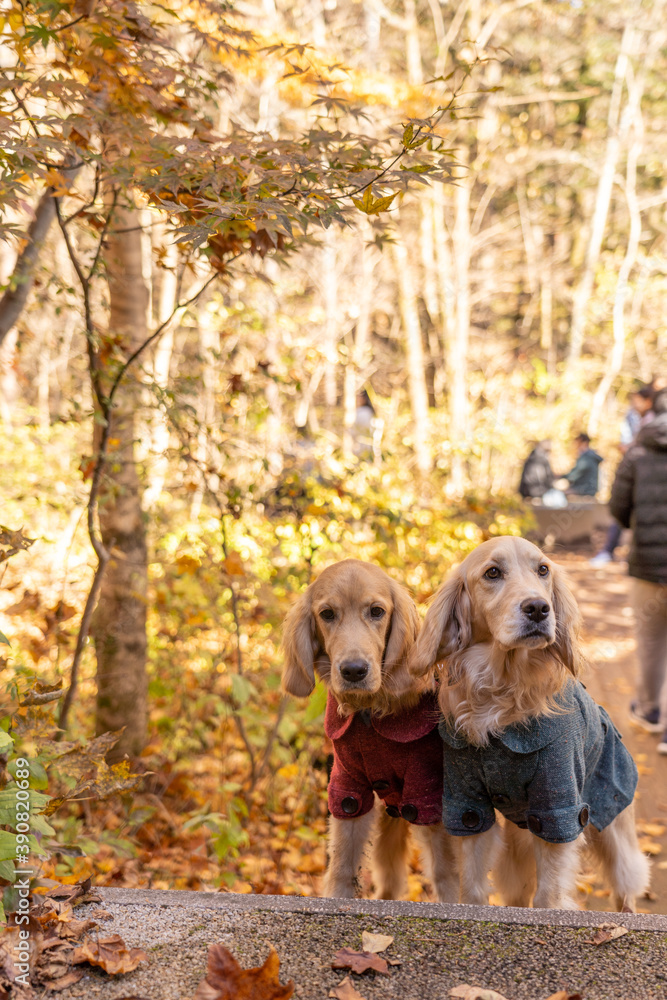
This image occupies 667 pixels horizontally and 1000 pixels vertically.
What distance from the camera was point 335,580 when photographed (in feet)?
9.43

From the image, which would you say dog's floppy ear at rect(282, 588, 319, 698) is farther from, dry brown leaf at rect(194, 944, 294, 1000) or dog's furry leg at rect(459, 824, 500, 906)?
dry brown leaf at rect(194, 944, 294, 1000)

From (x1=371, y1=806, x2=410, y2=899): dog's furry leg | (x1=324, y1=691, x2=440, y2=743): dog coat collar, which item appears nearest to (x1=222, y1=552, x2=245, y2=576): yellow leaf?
(x1=324, y1=691, x2=440, y2=743): dog coat collar

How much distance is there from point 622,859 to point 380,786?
107cm

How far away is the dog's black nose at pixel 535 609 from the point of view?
8.03ft

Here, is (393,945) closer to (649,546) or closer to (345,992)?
(345,992)

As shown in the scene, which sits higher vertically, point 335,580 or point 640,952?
point 335,580

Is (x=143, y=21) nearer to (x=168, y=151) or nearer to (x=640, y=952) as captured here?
(x=168, y=151)

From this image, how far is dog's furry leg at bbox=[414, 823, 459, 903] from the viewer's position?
9.13ft

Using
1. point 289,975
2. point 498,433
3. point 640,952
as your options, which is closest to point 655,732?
point 640,952

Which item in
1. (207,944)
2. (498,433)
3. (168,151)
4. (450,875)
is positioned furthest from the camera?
(498,433)

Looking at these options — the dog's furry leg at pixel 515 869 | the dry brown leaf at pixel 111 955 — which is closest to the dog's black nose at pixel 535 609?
the dog's furry leg at pixel 515 869

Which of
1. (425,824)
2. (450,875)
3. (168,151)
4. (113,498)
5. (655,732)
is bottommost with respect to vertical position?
(655,732)

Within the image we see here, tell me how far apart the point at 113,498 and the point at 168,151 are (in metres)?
2.23

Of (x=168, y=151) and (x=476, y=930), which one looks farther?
(x=168, y=151)
